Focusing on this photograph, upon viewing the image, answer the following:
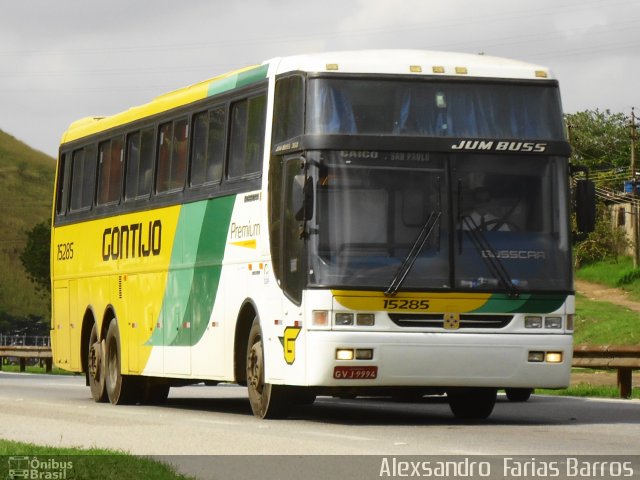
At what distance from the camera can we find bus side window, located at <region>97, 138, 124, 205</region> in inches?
952

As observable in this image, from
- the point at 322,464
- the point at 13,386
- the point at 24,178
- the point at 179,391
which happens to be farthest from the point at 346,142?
the point at 24,178

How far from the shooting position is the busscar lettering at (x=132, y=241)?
2238 centimetres

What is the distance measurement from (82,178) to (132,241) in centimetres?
307

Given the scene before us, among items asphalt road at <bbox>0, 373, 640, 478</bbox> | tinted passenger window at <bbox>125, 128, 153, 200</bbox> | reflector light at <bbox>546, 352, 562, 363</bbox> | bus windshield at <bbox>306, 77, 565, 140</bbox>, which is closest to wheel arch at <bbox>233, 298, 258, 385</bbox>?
asphalt road at <bbox>0, 373, 640, 478</bbox>

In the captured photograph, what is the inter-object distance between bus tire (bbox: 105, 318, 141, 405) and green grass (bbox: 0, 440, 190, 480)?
393 inches

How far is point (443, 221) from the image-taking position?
17.4m

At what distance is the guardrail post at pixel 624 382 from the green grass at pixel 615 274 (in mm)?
55195

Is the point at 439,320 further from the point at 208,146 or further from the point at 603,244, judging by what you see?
the point at 603,244

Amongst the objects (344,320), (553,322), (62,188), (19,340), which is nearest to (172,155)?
(344,320)

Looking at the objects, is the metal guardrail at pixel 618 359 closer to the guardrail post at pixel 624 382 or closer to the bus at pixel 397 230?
the guardrail post at pixel 624 382

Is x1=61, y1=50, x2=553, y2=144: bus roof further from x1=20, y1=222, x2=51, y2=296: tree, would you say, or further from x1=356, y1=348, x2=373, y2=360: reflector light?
x1=20, y1=222, x2=51, y2=296: tree

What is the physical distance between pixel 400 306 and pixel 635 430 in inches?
98.3

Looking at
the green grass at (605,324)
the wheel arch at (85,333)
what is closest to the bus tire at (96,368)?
the wheel arch at (85,333)

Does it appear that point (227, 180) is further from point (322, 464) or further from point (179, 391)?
point (179, 391)
